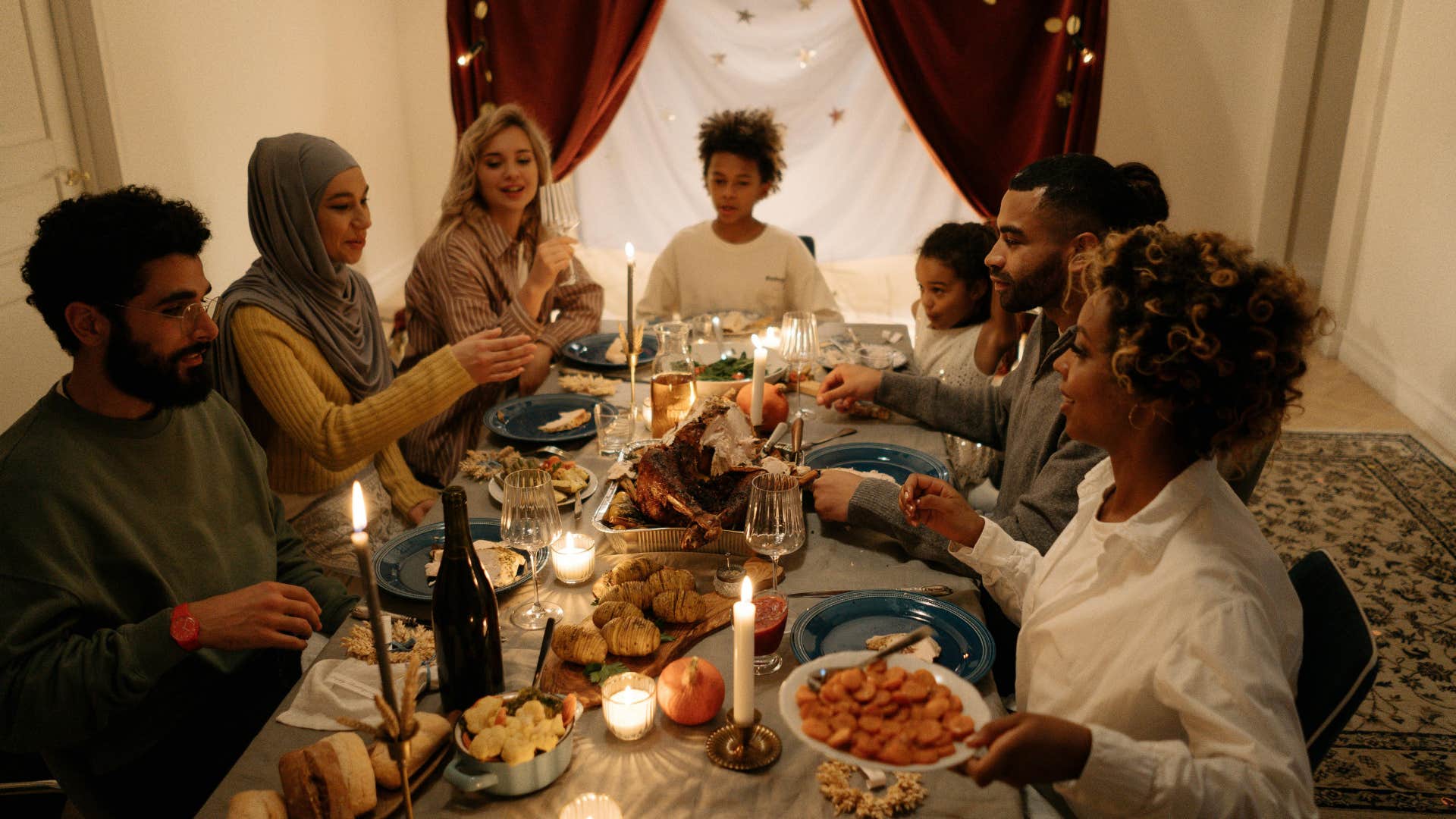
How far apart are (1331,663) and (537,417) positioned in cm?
167

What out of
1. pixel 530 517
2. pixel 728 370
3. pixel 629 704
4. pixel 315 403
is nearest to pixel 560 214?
pixel 728 370

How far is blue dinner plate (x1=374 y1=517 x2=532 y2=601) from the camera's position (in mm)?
1569


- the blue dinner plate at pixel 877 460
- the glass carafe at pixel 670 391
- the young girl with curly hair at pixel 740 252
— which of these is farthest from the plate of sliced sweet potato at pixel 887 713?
the young girl with curly hair at pixel 740 252

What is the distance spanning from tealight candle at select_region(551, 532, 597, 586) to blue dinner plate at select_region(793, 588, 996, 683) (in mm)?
362

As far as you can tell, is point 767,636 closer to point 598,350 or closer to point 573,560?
point 573,560

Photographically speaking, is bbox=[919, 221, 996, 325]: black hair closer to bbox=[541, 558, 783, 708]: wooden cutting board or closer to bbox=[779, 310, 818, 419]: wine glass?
bbox=[779, 310, 818, 419]: wine glass

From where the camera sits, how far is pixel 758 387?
202cm

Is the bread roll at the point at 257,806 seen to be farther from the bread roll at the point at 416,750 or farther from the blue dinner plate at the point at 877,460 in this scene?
the blue dinner plate at the point at 877,460

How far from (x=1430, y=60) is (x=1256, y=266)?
394 centimetres

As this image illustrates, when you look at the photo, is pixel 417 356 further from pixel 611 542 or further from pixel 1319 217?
pixel 1319 217

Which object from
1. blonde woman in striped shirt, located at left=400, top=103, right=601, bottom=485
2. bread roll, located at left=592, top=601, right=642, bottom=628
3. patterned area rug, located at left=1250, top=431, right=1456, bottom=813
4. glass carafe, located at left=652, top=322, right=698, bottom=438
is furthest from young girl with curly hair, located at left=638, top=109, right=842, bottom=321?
bread roll, located at left=592, top=601, right=642, bottom=628

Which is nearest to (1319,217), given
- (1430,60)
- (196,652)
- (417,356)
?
(1430,60)

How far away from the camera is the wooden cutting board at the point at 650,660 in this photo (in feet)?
4.33

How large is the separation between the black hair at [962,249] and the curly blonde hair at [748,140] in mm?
920
